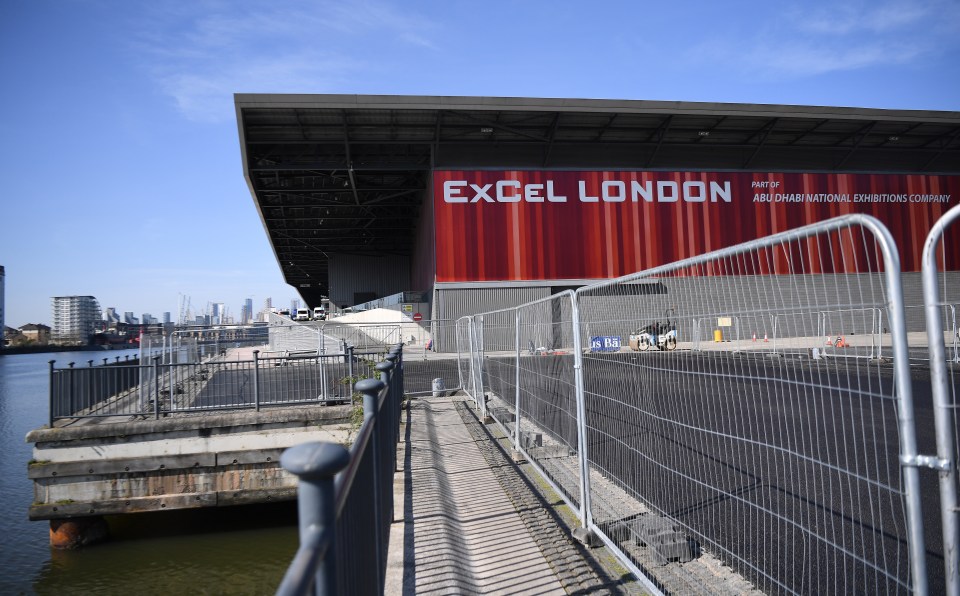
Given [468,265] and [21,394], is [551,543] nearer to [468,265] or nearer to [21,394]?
[468,265]

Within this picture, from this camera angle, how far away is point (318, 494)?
1499 mm

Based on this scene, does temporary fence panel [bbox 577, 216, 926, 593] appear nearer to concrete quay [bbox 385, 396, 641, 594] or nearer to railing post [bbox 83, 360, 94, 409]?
concrete quay [bbox 385, 396, 641, 594]

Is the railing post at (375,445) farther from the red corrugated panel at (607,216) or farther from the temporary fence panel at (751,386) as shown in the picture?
the red corrugated panel at (607,216)

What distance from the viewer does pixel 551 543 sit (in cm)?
462

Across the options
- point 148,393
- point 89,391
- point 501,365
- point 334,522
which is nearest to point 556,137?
point 501,365

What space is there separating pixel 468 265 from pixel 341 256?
32.1 meters

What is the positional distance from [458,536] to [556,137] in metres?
27.0

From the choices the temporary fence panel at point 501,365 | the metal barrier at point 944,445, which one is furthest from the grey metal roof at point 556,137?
the metal barrier at point 944,445

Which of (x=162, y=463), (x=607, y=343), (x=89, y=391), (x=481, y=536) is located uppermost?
(x=607, y=343)

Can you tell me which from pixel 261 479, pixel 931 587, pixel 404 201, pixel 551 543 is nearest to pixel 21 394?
pixel 404 201

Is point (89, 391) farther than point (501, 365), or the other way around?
point (89, 391)

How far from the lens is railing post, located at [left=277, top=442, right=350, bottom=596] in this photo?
4.68 ft

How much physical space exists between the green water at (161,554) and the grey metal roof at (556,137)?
1931 centimetres

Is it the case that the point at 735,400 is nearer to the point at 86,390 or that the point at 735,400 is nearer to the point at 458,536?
the point at 458,536
